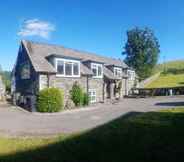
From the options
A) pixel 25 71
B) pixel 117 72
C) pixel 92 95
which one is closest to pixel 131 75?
pixel 117 72

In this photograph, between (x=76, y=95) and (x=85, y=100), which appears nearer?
(x=76, y=95)

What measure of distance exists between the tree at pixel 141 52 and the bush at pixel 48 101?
39864 mm

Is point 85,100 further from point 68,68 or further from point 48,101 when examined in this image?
point 48,101

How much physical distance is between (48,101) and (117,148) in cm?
1395

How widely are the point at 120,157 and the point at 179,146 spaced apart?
2376 millimetres

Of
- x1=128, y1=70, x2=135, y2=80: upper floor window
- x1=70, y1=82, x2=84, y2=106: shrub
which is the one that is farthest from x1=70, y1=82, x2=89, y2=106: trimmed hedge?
x1=128, y1=70, x2=135, y2=80: upper floor window

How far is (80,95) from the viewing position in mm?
26047

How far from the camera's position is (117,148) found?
8.43 meters

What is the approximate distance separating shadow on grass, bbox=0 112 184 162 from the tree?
48784mm

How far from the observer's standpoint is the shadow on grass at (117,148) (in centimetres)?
746

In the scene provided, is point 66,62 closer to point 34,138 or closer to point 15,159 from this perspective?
point 34,138

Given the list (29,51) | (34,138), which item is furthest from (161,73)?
(34,138)

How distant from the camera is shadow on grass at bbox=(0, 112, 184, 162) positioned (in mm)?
7461

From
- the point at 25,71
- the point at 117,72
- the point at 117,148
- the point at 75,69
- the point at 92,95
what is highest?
the point at 117,72
